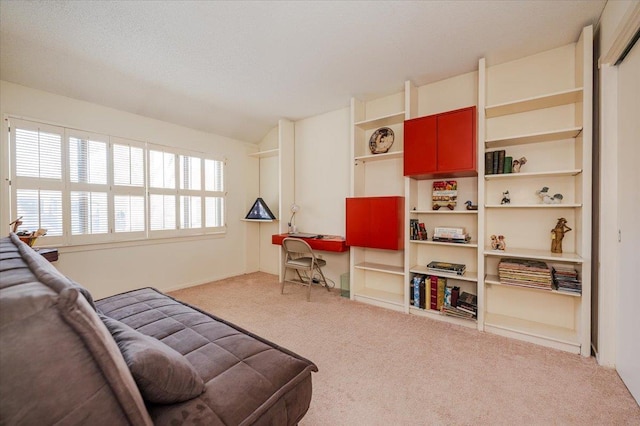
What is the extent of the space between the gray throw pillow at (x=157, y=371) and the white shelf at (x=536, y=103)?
10.2ft

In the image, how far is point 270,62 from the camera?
2727 mm

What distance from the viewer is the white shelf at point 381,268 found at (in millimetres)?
3209

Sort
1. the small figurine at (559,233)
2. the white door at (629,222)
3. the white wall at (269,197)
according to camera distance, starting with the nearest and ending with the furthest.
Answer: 1. the white door at (629,222)
2. the small figurine at (559,233)
3. the white wall at (269,197)

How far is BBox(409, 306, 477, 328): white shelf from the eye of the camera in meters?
2.70

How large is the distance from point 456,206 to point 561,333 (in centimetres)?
145

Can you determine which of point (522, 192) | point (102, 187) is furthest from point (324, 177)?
point (102, 187)

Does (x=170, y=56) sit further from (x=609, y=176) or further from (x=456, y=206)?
(x=609, y=176)

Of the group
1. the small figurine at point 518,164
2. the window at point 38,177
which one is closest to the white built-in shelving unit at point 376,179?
the small figurine at point 518,164

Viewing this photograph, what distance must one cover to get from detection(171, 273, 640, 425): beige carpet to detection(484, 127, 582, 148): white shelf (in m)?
1.86

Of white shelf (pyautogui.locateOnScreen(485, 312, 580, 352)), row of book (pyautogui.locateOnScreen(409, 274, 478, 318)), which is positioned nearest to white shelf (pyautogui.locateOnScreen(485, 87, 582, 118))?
row of book (pyautogui.locateOnScreen(409, 274, 478, 318))

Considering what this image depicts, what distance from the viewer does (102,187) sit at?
3.30 meters

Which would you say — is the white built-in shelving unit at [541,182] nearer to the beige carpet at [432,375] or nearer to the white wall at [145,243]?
the beige carpet at [432,375]

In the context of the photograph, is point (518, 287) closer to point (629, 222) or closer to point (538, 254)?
point (538, 254)

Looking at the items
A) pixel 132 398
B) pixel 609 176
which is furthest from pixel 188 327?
pixel 609 176
